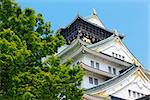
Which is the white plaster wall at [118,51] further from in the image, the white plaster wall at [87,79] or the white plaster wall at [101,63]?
the white plaster wall at [87,79]

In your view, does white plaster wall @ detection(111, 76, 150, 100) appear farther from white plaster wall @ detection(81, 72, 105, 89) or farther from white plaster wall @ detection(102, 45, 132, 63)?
white plaster wall @ detection(102, 45, 132, 63)

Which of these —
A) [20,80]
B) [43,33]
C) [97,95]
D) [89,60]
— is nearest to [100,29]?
[89,60]

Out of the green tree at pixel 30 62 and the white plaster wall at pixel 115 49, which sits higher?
the white plaster wall at pixel 115 49

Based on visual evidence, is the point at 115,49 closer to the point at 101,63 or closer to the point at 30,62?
the point at 101,63

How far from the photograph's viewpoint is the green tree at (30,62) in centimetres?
1466

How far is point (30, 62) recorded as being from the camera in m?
15.6

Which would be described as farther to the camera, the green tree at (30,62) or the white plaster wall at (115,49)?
the white plaster wall at (115,49)

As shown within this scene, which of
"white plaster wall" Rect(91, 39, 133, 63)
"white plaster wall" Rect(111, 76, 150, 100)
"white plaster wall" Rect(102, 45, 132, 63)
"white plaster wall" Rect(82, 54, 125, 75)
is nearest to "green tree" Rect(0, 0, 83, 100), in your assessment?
"white plaster wall" Rect(111, 76, 150, 100)

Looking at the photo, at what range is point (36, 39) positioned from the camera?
16.0 metres

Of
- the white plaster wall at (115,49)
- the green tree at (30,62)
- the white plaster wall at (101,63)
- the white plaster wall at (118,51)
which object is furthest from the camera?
the white plaster wall at (118,51)

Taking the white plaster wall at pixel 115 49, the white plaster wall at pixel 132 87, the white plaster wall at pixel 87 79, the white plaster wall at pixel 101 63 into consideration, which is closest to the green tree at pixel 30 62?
the white plaster wall at pixel 87 79

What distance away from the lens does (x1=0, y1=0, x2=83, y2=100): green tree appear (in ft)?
48.1

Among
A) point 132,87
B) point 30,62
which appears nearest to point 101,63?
point 132,87

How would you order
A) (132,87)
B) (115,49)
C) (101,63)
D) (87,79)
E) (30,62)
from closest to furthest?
(30,62)
(87,79)
(132,87)
(101,63)
(115,49)
